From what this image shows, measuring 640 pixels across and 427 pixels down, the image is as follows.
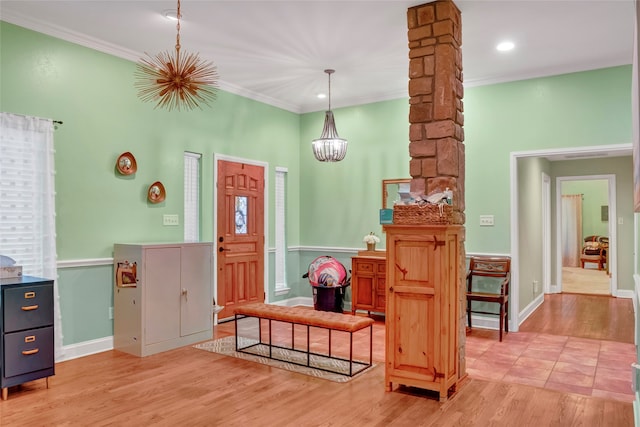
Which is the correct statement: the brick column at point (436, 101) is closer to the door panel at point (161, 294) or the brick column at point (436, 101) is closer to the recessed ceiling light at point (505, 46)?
the recessed ceiling light at point (505, 46)

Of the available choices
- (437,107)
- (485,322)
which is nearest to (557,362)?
(485,322)

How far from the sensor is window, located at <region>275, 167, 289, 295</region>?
686 cm

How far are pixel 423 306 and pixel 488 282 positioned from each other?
2.54 m

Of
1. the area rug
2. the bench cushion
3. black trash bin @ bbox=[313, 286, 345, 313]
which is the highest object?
the bench cushion

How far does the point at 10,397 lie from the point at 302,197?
14.9 feet

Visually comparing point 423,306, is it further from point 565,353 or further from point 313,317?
point 565,353

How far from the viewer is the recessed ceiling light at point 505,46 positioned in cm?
450

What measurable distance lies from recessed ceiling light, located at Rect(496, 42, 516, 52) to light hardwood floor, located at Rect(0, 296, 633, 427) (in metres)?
3.11

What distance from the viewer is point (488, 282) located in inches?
218

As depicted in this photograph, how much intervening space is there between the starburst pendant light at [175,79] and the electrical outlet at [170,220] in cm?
118

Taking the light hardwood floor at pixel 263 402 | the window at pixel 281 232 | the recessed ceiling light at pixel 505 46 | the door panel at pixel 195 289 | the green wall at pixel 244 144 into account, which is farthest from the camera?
the window at pixel 281 232

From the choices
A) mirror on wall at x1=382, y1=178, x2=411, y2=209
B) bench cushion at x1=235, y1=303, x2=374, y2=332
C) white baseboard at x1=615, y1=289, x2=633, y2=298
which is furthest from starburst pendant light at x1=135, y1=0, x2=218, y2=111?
white baseboard at x1=615, y1=289, x2=633, y2=298

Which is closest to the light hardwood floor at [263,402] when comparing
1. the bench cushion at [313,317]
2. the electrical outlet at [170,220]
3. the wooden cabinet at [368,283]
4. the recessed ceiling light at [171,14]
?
the bench cushion at [313,317]

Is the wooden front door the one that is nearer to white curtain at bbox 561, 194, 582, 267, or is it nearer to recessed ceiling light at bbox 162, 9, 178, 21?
recessed ceiling light at bbox 162, 9, 178, 21
